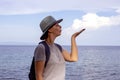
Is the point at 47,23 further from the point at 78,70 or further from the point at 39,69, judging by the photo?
the point at 78,70

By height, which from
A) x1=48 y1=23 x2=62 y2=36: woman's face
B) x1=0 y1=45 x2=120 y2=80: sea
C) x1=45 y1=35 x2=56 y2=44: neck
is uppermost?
x1=48 y1=23 x2=62 y2=36: woman's face

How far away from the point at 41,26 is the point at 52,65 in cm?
56

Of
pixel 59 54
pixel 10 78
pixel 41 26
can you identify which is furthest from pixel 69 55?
pixel 10 78

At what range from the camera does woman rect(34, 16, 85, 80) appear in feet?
14.6

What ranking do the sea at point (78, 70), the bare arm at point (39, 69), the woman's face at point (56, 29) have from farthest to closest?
the sea at point (78, 70)
the woman's face at point (56, 29)
the bare arm at point (39, 69)

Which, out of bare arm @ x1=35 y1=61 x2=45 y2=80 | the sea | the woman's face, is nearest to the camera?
bare arm @ x1=35 y1=61 x2=45 y2=80

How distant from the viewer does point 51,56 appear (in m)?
4.50

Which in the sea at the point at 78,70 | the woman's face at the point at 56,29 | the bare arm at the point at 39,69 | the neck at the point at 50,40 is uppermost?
the woman's face at the point at 56,29

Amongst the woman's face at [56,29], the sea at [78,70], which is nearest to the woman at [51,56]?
the woman's face at [56,29]

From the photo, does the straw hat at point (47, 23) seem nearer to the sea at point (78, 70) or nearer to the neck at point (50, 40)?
the neck at point (50, 40)

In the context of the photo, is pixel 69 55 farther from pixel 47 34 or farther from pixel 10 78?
pixel 10 78

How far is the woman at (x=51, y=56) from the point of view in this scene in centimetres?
445

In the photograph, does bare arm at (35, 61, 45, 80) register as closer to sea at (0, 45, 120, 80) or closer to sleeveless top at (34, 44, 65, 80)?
sleeveless top at (34, 44, 65, 80)

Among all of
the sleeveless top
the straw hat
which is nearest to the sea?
the straw hat
